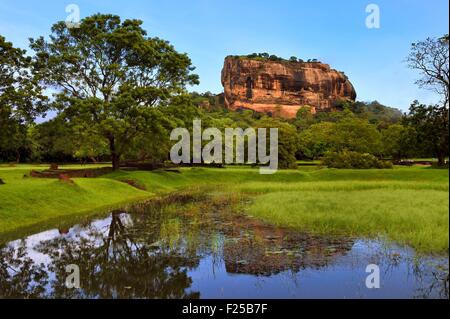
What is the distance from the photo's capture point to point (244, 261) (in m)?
11.8

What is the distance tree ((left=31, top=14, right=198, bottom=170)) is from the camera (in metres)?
37.9

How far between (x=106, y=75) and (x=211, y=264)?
108 feet

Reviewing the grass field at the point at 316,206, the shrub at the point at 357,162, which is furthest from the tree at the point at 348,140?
the grass field at the point at 316,206

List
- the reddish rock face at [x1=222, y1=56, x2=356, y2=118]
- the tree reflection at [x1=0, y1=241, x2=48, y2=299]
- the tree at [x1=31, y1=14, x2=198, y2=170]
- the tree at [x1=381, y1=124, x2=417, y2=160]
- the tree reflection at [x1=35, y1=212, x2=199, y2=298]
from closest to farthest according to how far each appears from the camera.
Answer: the tree reflection at [x1=35, y1=212, x2=199, y2=298], the tree reflection at [x1=0, y1=241, x2=48, y2=299], the tree at [x1=31, y1=14, x2=198, y2=170], the tree at [x1=381, y1=124, x2=417, y2=160], the reddish rock face at [x1=222, y1=56, x2=356, y2=118]

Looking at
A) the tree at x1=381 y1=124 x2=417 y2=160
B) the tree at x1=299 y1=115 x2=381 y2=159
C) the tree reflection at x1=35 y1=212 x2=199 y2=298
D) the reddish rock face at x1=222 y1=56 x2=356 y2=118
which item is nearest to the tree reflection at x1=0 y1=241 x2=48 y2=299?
the tree reflection at x1=35 y1=212 x2=199 y2=298

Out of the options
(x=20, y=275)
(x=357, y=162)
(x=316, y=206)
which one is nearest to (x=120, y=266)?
(x=20, y=275)

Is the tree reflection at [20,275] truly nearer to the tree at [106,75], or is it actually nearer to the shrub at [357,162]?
the tree at [106,75]

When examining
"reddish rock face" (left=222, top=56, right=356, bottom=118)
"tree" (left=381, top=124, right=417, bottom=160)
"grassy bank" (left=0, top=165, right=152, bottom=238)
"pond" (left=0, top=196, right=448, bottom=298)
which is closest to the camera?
"pond" (left=0, top=196, right=448, bottom=298)

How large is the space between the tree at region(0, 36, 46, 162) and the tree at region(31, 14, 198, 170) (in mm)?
5570

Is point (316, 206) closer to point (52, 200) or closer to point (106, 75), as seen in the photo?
point (52, 200)

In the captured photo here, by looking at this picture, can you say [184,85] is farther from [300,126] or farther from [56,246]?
[300,126]

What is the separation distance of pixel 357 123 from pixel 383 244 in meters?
64.4

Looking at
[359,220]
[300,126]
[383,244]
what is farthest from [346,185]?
[300,126]

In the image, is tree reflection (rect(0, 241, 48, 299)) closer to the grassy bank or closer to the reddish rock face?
the grassy bank
